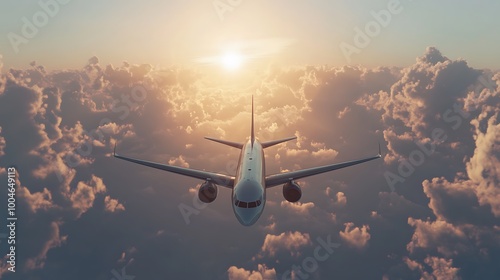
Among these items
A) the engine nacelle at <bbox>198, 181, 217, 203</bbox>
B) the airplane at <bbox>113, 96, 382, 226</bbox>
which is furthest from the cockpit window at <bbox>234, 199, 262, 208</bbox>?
the engine nacelle at <bbox>198, 181, 217, 203</bbox>

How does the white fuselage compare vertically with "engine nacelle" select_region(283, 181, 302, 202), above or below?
below

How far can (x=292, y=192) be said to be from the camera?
49.7 meters

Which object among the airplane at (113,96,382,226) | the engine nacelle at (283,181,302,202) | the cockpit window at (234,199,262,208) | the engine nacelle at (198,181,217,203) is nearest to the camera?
the cockpit window at (234,199,262,208)

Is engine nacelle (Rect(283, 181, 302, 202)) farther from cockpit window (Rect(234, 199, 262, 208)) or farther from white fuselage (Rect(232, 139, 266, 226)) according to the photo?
cockpit window (Rect(234, 199, 262, 208))

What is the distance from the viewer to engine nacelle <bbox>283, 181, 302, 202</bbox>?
49.5 m

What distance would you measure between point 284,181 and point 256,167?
222 inches

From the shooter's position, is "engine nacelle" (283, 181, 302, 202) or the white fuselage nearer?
the white fuselage

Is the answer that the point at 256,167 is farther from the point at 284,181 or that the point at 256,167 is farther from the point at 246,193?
Answer: the point at 246,193

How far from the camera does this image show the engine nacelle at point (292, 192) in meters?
49.5

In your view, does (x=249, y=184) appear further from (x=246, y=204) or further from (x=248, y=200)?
(x=246, y=204)

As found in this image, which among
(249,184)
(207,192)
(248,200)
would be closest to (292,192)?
(249,184)

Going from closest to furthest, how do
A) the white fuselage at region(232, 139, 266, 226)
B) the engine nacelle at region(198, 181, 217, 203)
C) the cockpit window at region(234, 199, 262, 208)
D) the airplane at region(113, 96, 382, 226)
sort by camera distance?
the white fuselage at region(232, 139, 266, 226) < the cockpit window at region(234, 199, 262, 208) < the airplane at region(113, 96, 382, 226) < the engine nacelle at region(198, 181, 217, 203)

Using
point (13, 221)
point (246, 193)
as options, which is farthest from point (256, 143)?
point (13, 221)

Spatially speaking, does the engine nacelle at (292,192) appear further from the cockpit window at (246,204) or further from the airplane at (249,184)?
the cockpit window at (246,204)
